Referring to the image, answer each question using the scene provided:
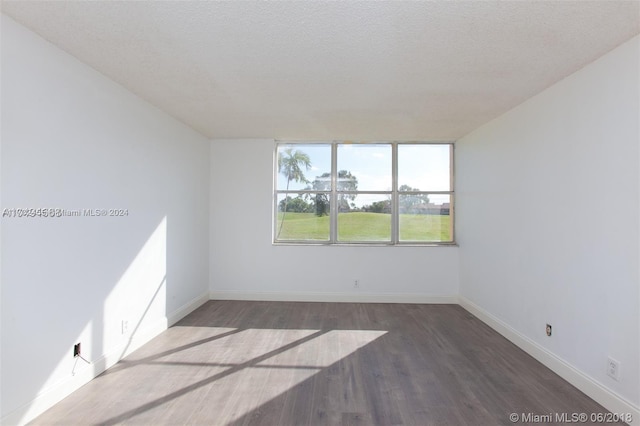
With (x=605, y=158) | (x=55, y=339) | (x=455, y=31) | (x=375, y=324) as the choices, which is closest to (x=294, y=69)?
(x=455, y=31)

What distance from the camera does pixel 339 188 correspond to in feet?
15.6

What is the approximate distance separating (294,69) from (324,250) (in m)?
2.88

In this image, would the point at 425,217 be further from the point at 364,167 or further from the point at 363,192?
the point at 364,167

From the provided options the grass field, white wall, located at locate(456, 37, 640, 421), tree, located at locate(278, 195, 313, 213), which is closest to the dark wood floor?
white wall, located at locate(456, 37, 640, 421)

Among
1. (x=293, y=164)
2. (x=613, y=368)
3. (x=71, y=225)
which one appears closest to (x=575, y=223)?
(x=613, y=368)

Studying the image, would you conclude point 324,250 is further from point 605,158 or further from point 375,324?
point 605,158

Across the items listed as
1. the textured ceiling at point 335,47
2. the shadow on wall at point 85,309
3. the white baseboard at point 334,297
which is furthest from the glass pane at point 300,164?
the shadow on wall at point 85,309

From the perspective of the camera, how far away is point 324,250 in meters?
4.59

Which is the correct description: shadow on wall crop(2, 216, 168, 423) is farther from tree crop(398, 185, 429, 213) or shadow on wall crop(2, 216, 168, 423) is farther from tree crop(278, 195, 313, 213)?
tree crop(398, 185, 429, 213)

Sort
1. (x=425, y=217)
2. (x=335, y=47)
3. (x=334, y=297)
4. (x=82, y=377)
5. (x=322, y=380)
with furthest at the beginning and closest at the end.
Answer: (x=425, y=217), (x=334, y=297), (x=322, y=380), (x=82, y=377), (x=335, y=47)

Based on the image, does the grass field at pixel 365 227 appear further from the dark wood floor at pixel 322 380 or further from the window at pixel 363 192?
the dark wood floor at pixel 322 380

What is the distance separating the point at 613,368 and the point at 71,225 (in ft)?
13.4

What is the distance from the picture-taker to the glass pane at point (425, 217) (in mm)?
4688

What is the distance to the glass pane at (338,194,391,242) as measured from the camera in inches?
186
